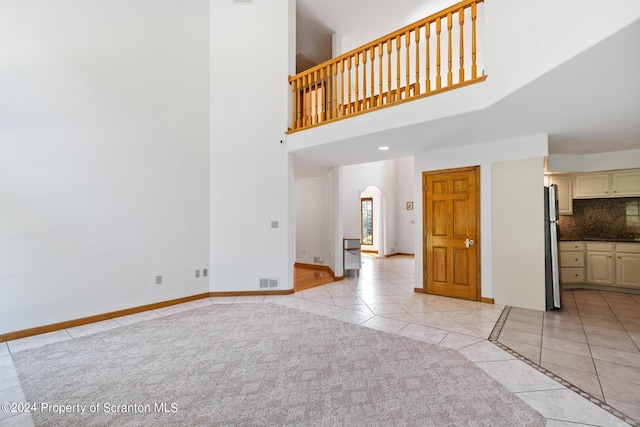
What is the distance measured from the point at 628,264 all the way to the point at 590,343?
3038 millimetres

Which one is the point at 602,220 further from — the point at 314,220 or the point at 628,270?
the point at 314,220

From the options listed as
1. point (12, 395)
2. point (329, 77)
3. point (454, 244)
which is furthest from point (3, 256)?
point (454, 244)

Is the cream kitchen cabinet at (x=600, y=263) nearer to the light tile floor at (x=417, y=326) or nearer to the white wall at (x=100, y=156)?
the light tile floor at (x=417, y=326)

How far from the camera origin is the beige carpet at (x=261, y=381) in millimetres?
1768

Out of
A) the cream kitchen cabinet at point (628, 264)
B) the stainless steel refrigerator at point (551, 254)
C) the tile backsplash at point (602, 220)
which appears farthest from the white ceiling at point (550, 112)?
the cream kitchen cabinet at point (628, 264)

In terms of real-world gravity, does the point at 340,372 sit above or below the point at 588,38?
below

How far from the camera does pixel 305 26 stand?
591 cm

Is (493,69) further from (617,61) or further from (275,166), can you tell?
(275,166)

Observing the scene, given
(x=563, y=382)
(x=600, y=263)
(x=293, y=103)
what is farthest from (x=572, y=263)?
(x=293, y=103)

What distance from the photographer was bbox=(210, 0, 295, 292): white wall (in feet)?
15.3

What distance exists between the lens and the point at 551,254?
374 cm

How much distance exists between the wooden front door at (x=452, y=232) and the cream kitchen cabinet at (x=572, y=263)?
217 centimetres

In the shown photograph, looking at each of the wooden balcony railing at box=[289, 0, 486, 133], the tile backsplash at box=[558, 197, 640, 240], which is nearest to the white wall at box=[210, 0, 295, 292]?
the wooden balcony railing at box=[289, 0, 486, 133]

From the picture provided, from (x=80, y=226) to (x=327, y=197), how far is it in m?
4.65
